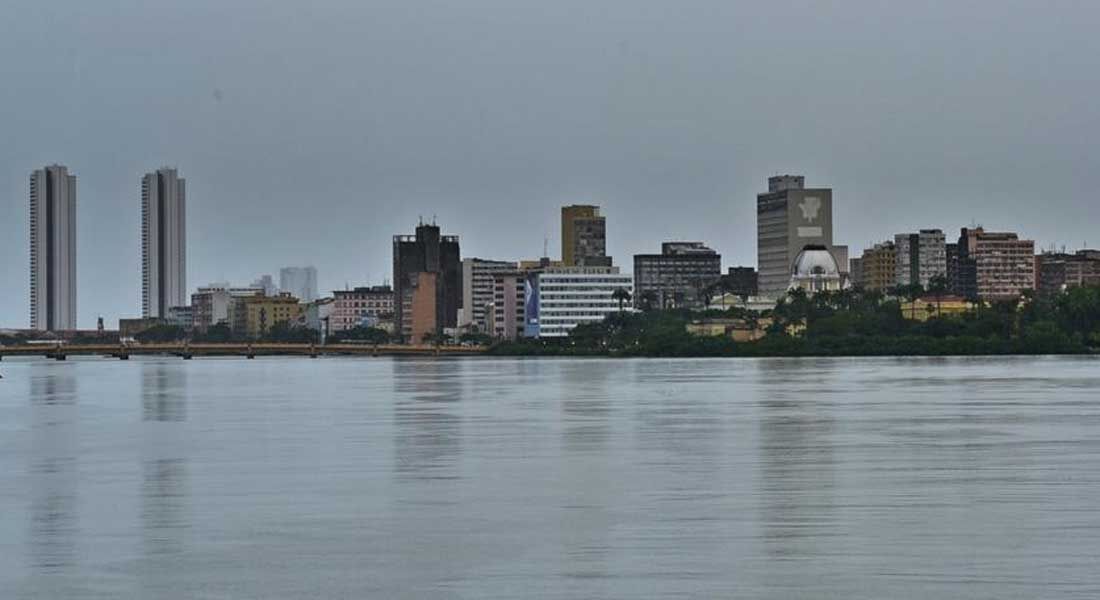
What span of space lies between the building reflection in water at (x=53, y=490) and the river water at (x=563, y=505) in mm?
115

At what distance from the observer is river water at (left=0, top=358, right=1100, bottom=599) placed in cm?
2602

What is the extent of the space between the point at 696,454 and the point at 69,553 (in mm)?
22267

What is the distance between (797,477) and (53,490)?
1538 cm

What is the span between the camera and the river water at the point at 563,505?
26016mm

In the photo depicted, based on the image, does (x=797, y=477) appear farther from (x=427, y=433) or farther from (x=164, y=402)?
(x=164, y=402)

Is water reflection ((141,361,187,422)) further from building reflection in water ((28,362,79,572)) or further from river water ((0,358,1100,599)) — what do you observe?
river water ((0,358,1100,599))

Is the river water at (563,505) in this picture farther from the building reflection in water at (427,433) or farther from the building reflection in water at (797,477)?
the building reflection in water at (427,433)

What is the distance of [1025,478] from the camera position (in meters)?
39.8

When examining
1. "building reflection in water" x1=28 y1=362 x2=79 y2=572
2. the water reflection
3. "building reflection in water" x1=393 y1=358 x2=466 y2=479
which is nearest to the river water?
"building reflection in water" x1=28 y1=362 x2=79 y2=572

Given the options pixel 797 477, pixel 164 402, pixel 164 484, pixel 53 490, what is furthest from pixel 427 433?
pixel 164 402

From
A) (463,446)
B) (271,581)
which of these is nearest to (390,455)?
(463,446)

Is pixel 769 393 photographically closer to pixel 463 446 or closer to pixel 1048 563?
pixel 463 446

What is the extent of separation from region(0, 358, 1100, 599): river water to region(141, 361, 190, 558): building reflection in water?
0.42 feet

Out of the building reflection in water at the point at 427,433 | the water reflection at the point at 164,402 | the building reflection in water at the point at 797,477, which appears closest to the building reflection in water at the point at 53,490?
the water reflection at the point at 164,402
